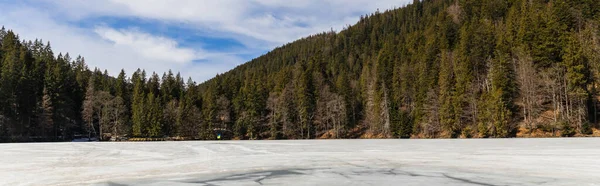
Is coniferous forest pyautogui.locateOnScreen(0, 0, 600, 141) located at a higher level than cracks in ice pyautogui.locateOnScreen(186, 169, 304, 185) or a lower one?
higher

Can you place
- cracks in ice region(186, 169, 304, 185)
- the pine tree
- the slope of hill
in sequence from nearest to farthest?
cracks in ice region(186, 169, 304, 185), the slope of hill, the pine tree

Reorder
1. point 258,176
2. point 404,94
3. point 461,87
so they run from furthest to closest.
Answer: point 404,94, point 461,87, point 258,176

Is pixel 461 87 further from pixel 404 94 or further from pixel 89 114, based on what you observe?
pixel 89 114

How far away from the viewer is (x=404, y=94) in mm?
74750

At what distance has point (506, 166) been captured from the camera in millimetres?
12086

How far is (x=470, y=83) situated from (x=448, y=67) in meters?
5.03

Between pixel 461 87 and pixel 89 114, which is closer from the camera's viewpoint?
pixel 461 87

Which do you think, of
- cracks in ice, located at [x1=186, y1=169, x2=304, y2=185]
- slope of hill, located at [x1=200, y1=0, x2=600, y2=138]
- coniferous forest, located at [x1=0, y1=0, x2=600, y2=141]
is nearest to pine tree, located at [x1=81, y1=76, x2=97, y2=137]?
coniferous forest, located at [x1=0, y1=0, x2=600, y2=141]

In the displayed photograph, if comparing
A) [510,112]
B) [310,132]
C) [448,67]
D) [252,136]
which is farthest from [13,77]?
[510,112]

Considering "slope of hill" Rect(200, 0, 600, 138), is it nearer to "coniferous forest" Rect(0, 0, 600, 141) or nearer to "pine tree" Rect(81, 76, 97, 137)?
"coniferous forest" Rect(0, 0, 600, 141)

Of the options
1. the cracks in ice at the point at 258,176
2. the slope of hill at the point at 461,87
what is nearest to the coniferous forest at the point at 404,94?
the slope of hill at the point at 461,87

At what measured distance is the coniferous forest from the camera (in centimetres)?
5484

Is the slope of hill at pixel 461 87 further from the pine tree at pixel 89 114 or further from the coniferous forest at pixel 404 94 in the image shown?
the pine tree at pixel 89 114

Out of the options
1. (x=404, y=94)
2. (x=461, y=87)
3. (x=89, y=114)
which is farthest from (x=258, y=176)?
(x=89, y=114)
